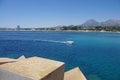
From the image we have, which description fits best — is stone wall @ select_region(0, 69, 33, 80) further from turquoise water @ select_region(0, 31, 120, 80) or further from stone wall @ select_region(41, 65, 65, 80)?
turquoise water @ select_region(0, 31, 120, 80)

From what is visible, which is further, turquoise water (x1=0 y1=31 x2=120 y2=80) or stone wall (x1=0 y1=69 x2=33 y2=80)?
turquoise water (x1=0 y1=31 x2=120 y2=80)

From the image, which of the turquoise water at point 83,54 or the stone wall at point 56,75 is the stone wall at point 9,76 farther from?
the turquoise water at point 83,54

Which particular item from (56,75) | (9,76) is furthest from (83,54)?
(9,76)

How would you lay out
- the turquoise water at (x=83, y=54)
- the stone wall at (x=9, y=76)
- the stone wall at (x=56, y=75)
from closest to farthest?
1. the stone wall at (x=9, y=76)
2. the stone wall at (x=56, y=75)
3. the turquoise water at (x=83, y=54)

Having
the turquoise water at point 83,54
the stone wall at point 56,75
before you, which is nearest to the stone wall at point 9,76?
the stone wall at point 56,75

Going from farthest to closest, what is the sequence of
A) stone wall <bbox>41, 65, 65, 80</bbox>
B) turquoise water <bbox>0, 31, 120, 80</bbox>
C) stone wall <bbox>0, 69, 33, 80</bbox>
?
turquoise water <bbox>0, 31, 120, 80</bbox>
stone wall <bbox>41, 65, 65, 80</bbox>
stone wall <bbox>0, 69, 33, 80</bbox>

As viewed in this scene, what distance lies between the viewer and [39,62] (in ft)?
16.9

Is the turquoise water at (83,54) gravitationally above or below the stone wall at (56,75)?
below

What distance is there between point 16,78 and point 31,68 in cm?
50

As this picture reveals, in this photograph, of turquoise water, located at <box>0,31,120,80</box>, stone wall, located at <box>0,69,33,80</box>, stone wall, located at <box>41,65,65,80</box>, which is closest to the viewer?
stone wall, located at <box>0,69,33,80</box>

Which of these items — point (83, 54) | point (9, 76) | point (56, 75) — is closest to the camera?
point (9, 76)

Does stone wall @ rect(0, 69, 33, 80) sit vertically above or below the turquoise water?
above

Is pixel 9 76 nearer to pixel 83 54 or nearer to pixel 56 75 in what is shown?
pixel 56 75

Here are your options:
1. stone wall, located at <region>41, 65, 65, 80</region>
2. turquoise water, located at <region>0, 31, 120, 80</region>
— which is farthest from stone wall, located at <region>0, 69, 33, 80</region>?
turquoise water, located at <region>0, 31, 120, 80</region>
